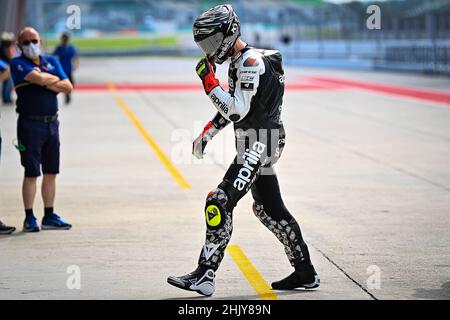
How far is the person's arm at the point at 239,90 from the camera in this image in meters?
6.39

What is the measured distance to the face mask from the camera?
30.6ft

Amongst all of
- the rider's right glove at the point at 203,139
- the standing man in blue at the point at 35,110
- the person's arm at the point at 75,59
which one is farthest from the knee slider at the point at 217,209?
the person's arm at the point at 75,59

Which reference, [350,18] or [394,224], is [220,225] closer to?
[394,224]

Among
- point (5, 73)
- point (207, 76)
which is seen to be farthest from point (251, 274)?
point (5, 73)

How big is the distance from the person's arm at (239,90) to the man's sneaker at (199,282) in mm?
1061

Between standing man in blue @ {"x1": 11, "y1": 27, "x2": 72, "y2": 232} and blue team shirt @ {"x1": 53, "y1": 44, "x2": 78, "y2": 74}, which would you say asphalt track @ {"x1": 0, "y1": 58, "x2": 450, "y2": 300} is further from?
blue team shirt @ {"x1": 53, "y1": 44, "x2": 78, "y2": 74}

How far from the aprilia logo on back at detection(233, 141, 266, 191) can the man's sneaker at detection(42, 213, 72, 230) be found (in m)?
3.48

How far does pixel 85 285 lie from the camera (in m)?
6.99

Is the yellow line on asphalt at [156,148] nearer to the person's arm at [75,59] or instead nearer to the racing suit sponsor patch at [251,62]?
the person's arm at [75,59]

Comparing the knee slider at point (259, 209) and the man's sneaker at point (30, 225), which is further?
the man's sneaker at point (30, 225)

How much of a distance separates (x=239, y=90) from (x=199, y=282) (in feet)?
4.32

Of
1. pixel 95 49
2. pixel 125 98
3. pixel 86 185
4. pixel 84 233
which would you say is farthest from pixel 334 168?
pixel 95 49

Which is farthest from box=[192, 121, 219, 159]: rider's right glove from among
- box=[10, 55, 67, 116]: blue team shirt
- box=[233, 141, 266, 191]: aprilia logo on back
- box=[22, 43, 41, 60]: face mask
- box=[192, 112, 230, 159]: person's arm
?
box=[22, 43, 41, 60]: face mask

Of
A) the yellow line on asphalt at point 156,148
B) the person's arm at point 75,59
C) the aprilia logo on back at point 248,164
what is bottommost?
the yellow line on asphalt at point 156,148
